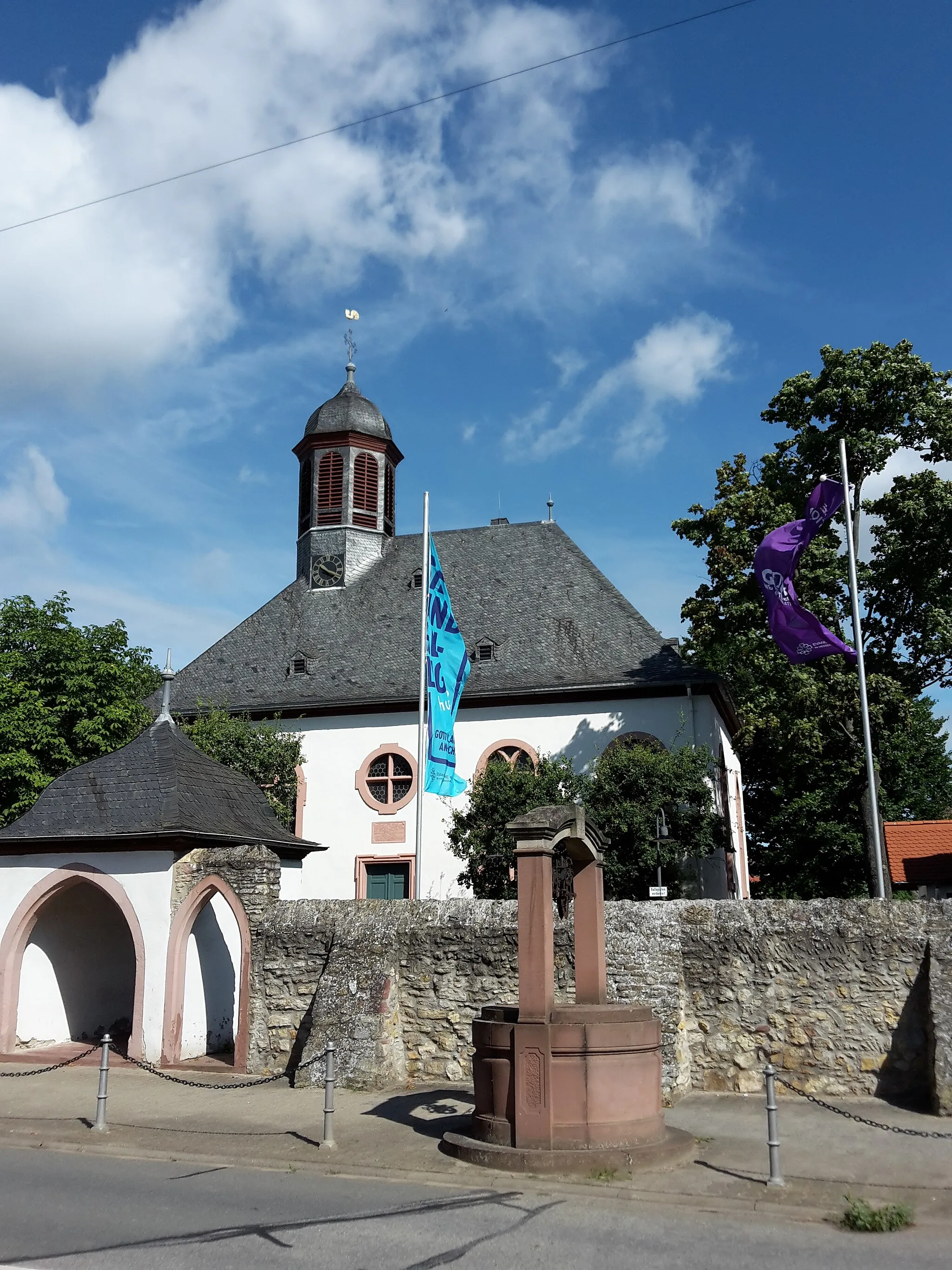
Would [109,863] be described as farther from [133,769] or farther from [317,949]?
[317,949]

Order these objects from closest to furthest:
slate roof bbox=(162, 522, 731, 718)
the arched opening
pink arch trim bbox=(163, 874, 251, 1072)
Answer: pink arch trim bbox=(163, 874, 251, 1072), the arched opening, slate roof bbox=(162, 522, 731, 718)

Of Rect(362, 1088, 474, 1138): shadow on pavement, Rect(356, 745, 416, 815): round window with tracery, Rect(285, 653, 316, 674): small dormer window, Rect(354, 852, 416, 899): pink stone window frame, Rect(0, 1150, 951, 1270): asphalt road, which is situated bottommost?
Rect(362, 1088, 474, 1138): shadow on pavement

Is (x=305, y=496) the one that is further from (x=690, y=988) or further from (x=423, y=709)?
(x=690, y=988)

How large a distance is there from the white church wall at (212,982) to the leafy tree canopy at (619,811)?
6475mm

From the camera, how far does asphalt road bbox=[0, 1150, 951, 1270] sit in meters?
6.27

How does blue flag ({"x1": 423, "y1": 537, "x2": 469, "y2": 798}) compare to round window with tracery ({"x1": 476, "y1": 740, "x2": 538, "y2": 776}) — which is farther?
round window with tracery ({"x1": 476, "y1": 740, "x2": 538, "y2": 776})

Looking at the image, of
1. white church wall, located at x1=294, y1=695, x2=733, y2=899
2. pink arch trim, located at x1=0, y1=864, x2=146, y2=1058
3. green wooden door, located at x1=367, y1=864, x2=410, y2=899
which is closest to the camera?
pink arch trim, located at x1=0, y1=864, x2=146, y2=1058

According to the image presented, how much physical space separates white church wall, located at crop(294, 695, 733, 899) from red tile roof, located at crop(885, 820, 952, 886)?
14.9 feet

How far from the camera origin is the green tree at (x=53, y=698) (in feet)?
78.5

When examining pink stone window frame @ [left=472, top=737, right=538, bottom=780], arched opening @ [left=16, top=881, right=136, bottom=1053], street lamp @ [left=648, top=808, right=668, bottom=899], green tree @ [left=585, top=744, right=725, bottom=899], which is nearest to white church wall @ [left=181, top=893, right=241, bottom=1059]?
arched opening @ [left=16, top=881, right=136, bottom=1053]

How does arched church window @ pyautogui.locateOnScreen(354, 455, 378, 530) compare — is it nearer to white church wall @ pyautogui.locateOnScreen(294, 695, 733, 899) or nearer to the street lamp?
white church wall @ pyautogui.locateOnScreen(294, 695, 733, 899)

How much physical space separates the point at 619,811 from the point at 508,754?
18.2ft

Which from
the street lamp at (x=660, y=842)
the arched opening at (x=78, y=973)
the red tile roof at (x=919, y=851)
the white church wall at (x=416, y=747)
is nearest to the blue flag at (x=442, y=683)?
the street lamp at (x=660, y=842)

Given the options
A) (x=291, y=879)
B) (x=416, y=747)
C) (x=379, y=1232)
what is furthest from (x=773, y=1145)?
(x=416, y=747)
